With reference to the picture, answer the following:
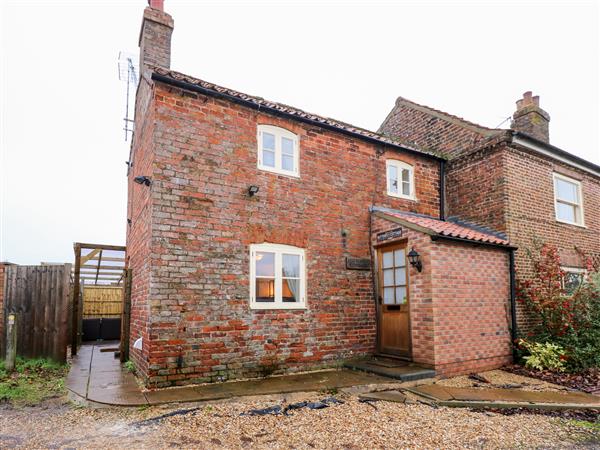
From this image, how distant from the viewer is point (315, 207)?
355 inches

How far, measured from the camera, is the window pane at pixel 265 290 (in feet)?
26.3

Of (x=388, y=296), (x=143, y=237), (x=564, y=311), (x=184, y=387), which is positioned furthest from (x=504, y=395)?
(x=143, y=237)

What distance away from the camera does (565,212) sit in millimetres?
12078

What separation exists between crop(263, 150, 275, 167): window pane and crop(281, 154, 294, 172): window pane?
0.24 meters

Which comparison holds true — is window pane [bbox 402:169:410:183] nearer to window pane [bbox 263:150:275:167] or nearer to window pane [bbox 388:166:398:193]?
window pane [bbox 388:166:398:193]

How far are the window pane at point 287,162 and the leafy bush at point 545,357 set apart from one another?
6.25 meters

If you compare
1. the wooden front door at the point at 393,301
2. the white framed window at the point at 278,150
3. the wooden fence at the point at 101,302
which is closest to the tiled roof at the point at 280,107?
the white framed window at the point at 278,150

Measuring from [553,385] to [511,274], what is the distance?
2.68 metres

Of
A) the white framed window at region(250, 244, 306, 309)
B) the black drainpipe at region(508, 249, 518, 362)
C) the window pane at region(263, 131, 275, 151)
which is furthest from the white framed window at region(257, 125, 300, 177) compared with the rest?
the black drainpipe at region(508, 249, 518, 362)

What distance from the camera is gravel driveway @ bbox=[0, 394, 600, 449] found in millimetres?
4625

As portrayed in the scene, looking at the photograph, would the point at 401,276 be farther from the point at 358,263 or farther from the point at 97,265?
the point at 97,265

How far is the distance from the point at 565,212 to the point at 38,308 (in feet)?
45.3

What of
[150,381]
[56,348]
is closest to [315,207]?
[150,381]

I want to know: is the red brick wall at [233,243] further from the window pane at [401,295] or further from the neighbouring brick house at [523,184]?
the neighbouring brick house at [523,184]
